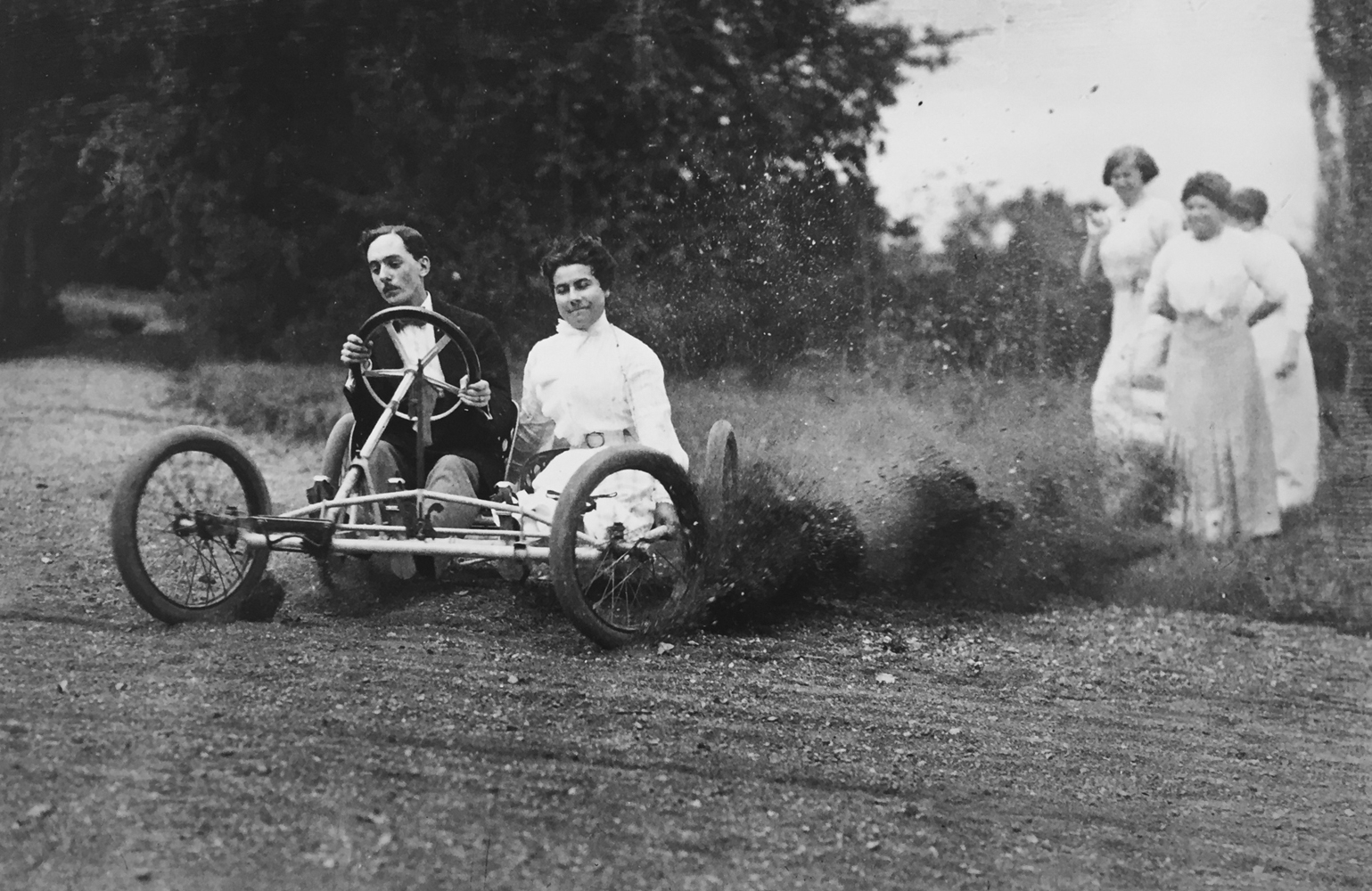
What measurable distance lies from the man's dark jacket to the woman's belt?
0.20 meters

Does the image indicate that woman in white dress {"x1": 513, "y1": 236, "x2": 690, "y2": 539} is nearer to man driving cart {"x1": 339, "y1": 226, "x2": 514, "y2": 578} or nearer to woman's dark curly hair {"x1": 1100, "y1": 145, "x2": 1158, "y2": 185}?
man driving cart {"x1": 339, "y1": 226, "x2": 514, "y2": 578}

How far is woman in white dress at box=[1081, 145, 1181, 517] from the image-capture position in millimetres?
3326

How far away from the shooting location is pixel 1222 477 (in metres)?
3.31

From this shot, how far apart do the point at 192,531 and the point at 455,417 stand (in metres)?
0.70

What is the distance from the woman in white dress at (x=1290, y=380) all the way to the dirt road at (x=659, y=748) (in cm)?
40

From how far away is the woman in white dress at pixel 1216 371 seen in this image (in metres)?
3.29

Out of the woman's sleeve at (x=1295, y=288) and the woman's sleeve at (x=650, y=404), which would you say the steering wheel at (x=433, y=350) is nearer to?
the woman's sleeve at (x=650, y=404)

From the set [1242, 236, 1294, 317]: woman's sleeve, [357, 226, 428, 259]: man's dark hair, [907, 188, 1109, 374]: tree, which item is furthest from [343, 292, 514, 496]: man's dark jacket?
[1242, 236, 1294, 317]: woman's sleeve

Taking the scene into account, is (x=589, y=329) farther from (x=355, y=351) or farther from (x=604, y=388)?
(x=355, y=351)

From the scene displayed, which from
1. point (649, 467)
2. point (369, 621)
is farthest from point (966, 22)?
point (369, 621)

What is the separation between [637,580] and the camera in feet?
10.4

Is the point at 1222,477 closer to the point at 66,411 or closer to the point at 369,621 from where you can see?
the point at 369,621

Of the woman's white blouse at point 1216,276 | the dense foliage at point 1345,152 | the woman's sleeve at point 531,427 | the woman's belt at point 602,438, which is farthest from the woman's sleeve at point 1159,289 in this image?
the woman's sleeve at point 531,427

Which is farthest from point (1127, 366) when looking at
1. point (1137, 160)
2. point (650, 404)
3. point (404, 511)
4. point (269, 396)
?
point (269, 396)
